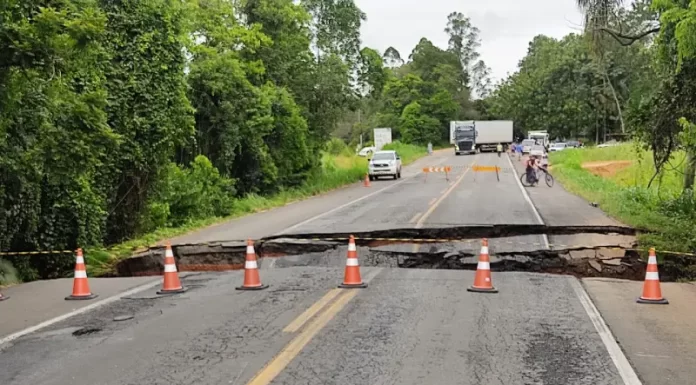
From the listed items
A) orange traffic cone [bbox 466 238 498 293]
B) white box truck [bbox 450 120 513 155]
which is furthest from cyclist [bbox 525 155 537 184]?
white box truck [bbox 450 120 513 155]

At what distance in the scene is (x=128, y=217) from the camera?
17656mm

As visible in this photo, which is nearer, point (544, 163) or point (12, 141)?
point (12, 141)

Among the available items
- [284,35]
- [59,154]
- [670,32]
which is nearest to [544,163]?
[284,35]

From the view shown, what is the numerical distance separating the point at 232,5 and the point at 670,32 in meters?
20.4

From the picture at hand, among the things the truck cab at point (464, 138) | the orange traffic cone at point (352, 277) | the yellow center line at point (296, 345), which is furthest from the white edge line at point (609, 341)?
the truck cab at point (464, 138)

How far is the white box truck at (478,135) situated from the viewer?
7300cm

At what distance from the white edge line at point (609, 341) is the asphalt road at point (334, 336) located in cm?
2

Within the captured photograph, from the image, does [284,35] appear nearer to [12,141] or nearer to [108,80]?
[108,80]

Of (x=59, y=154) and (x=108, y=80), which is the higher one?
(x=108, y=80)

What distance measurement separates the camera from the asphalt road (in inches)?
238

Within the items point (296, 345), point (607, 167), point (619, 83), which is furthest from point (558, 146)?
point (296, 345)

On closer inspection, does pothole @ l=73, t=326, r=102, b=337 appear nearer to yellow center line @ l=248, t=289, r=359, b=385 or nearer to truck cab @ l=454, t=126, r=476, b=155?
yellow center line @ l=248, t=289, r=359, b=385

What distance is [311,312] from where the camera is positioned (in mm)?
8375

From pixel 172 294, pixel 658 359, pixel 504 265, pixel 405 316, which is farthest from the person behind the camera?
pixel 504 265
